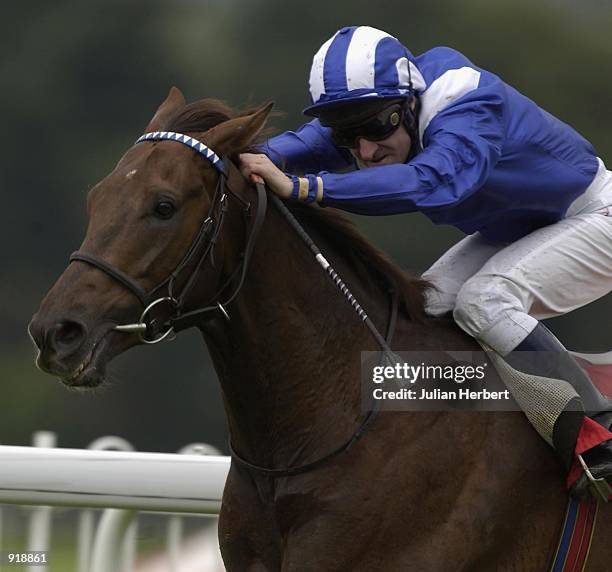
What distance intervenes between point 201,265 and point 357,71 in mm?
796

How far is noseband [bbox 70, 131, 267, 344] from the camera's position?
3801mm

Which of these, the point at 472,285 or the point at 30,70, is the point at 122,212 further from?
the point at 30,70

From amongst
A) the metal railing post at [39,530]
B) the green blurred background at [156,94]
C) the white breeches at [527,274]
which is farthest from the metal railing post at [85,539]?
the green blurred background at [156,94]

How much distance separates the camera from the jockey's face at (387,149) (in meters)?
4.41

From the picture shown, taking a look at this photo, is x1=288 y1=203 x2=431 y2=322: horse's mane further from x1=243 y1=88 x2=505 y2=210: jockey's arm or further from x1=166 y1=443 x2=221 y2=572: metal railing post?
x1=166 y1=443 x2=221 y2=572: metal railing post

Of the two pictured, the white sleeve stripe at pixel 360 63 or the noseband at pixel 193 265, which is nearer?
the noseband at pixel 193 265

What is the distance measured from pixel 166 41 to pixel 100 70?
1076mm

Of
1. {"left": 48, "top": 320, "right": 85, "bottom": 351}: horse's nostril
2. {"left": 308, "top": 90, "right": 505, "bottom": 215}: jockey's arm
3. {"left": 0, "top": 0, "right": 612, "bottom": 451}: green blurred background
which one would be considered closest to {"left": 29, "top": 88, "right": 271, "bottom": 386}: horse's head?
{"left": 48, "top": 320, "right": 85, "bottom": 351}: horse's nostril

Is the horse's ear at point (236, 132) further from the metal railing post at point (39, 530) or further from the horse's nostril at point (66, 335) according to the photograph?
the metal railing post at point (39, 530)

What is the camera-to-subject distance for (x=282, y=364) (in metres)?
4.09

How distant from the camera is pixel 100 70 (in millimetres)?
20828

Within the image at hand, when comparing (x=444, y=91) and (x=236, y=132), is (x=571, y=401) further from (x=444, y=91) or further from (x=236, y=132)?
(x=236, y=132)

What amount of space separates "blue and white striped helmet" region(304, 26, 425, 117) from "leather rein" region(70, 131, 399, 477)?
1.34ft

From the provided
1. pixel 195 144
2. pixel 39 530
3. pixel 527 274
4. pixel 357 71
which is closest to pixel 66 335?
pixel 195 144
